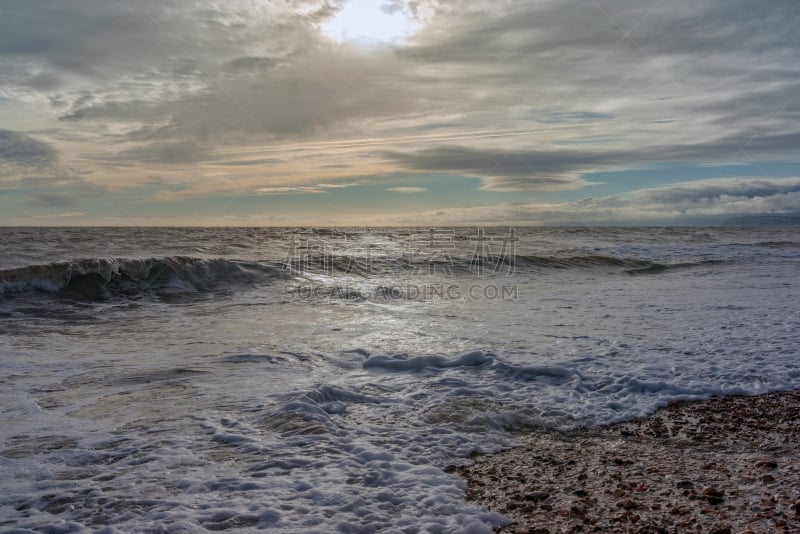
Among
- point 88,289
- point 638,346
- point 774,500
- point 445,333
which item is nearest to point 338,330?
point 445,333

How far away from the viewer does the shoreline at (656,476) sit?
3.38 m

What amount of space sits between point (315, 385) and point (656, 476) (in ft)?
11.9

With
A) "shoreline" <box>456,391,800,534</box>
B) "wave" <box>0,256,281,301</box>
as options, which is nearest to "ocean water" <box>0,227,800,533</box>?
"wave" <box>0,256,281,301</box>

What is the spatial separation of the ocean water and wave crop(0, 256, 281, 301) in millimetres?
95

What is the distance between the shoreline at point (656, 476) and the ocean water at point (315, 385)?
276mm

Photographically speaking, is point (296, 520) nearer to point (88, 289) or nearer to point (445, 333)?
point (445, 333)

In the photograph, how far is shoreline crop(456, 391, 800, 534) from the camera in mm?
3381

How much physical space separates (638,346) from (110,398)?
7.05 meters

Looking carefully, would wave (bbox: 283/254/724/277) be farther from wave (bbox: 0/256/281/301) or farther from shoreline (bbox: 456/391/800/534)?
shoreline (bbox: 456/391/800/534)

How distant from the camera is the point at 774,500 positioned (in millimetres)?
3551

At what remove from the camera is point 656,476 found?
157 inches

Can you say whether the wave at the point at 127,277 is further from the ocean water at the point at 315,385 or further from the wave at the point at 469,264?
the wave at the point at 469,264

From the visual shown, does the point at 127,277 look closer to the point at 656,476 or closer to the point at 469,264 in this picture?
the point at 469,264

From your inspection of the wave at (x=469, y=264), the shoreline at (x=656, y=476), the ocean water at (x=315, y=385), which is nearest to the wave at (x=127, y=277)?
the ocean water at (x=315, y=385)
